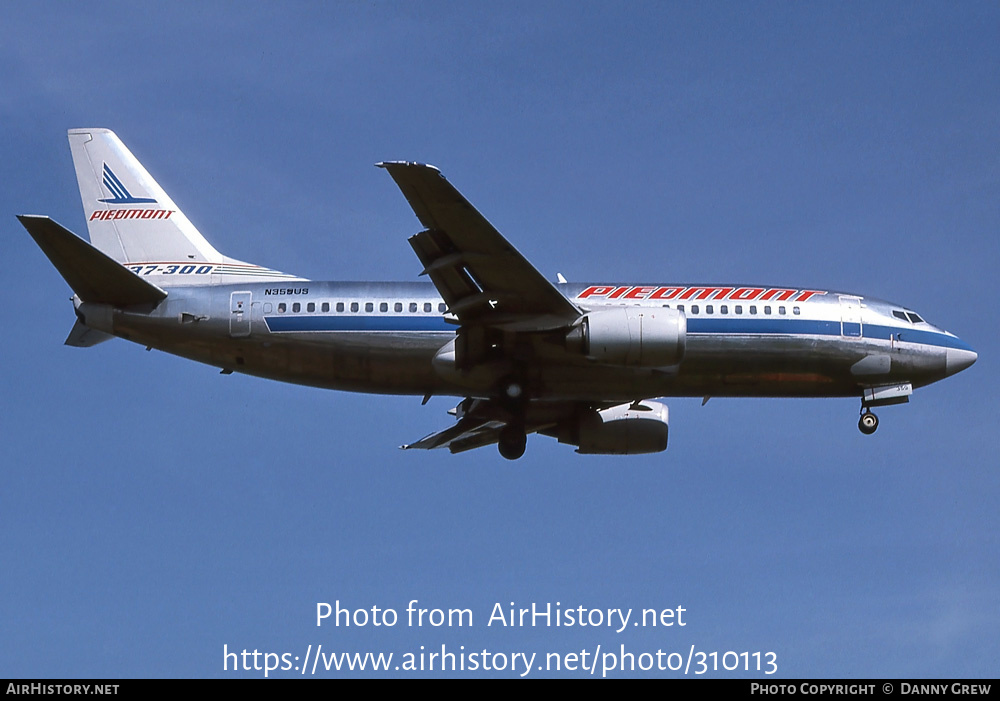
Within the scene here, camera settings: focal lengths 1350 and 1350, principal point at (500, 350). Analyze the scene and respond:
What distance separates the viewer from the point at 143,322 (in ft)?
114

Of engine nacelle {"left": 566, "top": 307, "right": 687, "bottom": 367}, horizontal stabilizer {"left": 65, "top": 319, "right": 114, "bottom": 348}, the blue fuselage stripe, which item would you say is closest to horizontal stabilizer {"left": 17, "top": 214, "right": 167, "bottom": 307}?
horizontal stabilizer {"left": 65, "top": 319, "right": 114, "bottom": 348}

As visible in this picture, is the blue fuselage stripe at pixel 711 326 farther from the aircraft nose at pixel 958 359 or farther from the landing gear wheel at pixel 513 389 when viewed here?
the landing gear wheel at pixel 513 389

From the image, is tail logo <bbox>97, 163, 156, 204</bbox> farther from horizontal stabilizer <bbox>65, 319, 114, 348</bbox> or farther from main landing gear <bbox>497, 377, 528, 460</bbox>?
main landing gear <bbox>497, 377, 528, 460</bbox>

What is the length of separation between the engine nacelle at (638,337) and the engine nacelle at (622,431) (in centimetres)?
598

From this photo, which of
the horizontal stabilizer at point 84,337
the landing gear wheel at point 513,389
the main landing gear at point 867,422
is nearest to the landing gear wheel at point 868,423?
the main landing gear at point 867,422

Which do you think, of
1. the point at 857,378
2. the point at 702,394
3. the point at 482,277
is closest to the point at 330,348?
the point at 482,277

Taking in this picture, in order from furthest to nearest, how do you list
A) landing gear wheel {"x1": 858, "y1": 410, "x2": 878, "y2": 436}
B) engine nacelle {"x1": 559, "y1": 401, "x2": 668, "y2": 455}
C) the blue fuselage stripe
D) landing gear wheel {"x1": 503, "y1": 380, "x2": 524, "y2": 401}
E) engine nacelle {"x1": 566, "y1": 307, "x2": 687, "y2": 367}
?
engine nacelle {"x1": 559, "y1": 401, "x2": 668, "y2": 455}
landing gear wheel {"x1": 858, "y1": 410, "x2": 878, "y2": 436}
landing gear wheel {"x1": 503, "y1": 380, "x2": 524, "y2": 401}
the blue fuselage stripe
engine nacelle {"x1": 566, "y1": 307, "x2": 687, "y2": 367}

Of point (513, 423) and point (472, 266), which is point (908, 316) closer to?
point (513, 423)

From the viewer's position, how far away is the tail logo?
127 ft

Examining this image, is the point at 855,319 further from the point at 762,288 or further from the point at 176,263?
the point at 176,263

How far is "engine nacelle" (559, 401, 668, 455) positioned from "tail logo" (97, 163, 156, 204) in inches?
560

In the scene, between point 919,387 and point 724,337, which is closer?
point 724,337

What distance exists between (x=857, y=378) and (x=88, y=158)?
22643 millimetres
